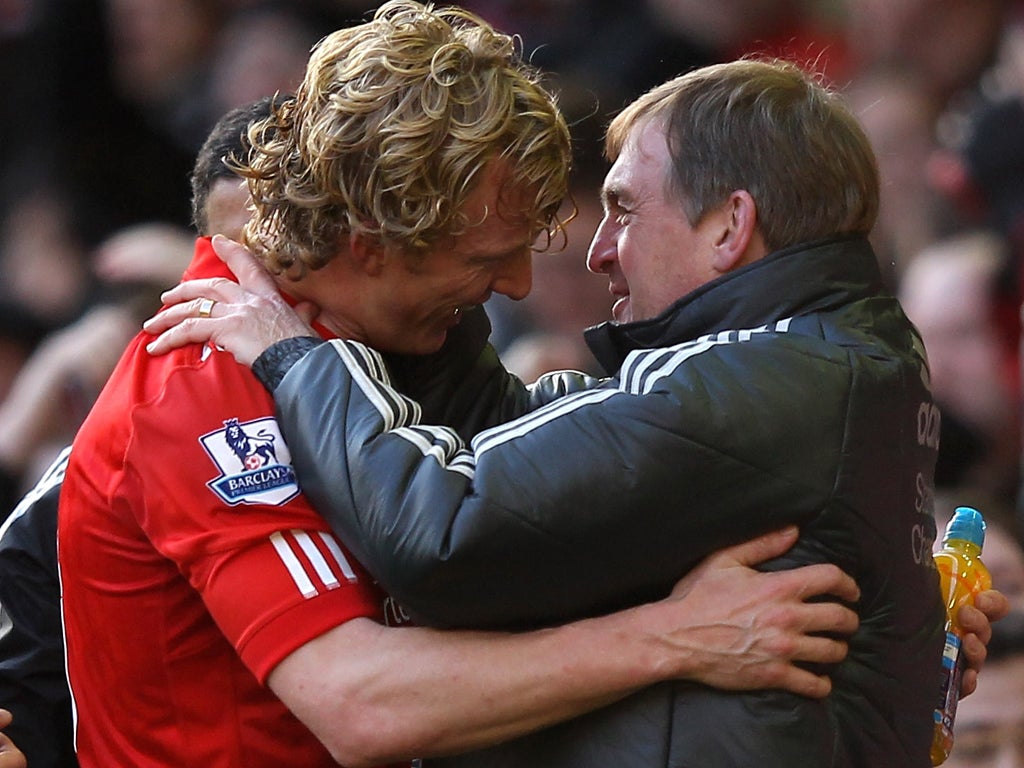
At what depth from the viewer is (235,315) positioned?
2207mm

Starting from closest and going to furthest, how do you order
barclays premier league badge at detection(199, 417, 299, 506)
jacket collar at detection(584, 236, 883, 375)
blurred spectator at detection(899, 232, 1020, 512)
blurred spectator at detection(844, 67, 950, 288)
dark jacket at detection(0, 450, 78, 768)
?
barclays premier league badge at detection(199, 417, 299, 506) < jacket collar at detection(584, 236, 883, 375) < dark jacket at detection(0, 450, 78, 768) < blurred spectator at detection(899, 232, 1020, 512) < blurred spectator at detection(844, 67, 950, 288)

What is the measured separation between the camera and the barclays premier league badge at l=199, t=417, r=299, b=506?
2068 millimetres

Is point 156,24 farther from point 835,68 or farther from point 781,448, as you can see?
point 781,448

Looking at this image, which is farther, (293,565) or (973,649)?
(973,649)

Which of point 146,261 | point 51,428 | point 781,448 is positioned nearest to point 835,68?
point 146,261

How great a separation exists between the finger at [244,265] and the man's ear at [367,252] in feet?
0.41

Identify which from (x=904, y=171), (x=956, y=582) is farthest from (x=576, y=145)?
(x=956, y=582)

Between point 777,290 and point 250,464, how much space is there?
27.6 inches

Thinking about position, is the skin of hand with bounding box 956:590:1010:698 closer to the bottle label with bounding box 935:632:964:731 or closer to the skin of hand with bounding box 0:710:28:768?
the bottle label with bounding box 935:632:964:731

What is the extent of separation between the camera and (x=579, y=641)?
2.06 meters

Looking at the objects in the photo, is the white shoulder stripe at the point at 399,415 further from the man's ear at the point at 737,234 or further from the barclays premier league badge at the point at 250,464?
the man's ear at the point at 737,234

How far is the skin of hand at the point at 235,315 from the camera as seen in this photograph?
2182 mm

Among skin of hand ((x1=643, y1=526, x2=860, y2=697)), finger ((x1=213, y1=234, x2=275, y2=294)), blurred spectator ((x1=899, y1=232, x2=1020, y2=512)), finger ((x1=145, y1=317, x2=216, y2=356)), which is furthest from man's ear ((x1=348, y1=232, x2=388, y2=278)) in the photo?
blurred spectator ((x1=899, y1=232, x2=1020, y2=512))

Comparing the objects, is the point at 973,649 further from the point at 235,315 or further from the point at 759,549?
the point at 235,315
